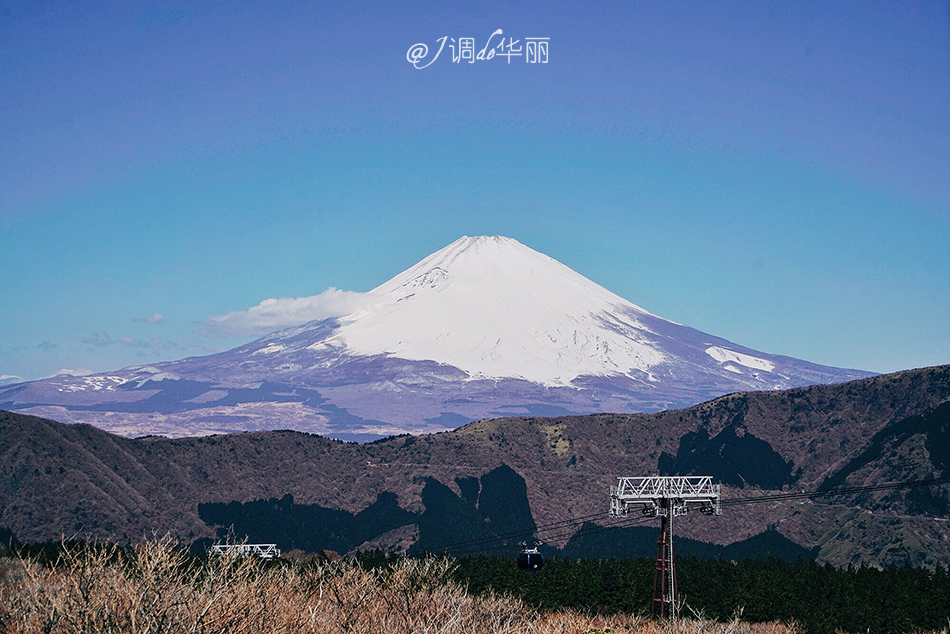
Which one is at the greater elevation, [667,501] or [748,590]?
[667,501]

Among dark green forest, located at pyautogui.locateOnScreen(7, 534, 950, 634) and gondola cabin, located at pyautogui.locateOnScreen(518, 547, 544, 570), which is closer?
gondola cabin, located at pyautogui.locateOnScreen(518, 547, 544, 570)

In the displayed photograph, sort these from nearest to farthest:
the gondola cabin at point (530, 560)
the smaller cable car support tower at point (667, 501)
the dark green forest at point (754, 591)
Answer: the smaller cable car support tower at point (667, 501), the gondola cabin at point (530, 560), the dark green forest at point (754, 591)

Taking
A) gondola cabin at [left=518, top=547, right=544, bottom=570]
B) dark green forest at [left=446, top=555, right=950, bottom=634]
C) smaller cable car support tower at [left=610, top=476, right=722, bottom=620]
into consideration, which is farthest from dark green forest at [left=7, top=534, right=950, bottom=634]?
smaller cable car support tower at [left=610, top=476, right=722, bottom=620]

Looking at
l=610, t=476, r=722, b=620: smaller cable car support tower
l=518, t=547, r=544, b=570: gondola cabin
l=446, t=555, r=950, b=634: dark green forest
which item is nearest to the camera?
l=610, t=476, r=722, b=620: smaller cable car support tower

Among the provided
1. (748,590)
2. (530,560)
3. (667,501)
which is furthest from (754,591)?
(667,501)

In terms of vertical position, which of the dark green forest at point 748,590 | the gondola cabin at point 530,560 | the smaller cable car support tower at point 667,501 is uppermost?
the smaller cable car support tower at point 667,501

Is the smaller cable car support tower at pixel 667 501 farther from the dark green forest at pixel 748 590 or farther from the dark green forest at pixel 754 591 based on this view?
the dark green forest at pixel 748 590

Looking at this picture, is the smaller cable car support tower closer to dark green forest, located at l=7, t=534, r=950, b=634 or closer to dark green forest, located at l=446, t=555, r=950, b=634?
dark green forest, located at l=446, t=555, r=950, b=634

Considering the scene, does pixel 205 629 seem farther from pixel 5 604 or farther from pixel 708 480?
pixel 708 480

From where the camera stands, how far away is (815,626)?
287 ft

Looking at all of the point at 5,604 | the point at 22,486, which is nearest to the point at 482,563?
the point at 5,604

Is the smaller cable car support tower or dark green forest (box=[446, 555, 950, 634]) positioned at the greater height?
the smaller cable car support tower

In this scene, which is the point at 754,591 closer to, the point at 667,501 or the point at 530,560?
the point at 530,560

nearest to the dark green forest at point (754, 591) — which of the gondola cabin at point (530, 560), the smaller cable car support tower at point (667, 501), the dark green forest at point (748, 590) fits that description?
the dark green forest at point (748, 590)
